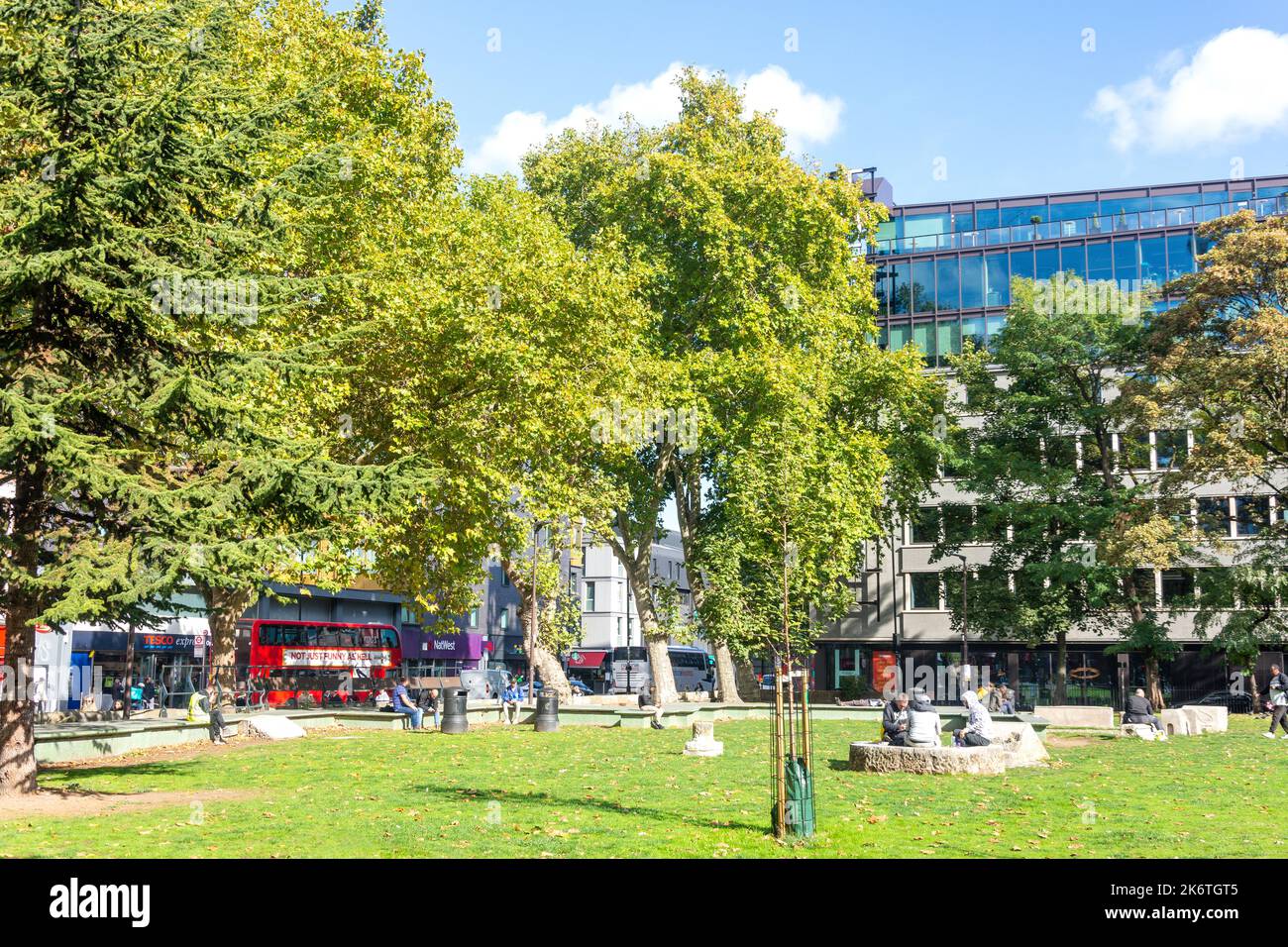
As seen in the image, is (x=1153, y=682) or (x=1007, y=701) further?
(x=1153, y=682)

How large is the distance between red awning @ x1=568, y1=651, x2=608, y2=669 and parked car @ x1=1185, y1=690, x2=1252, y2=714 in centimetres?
4849

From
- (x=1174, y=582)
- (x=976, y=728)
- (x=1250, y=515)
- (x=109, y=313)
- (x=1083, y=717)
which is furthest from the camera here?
(x=1174, y=582)

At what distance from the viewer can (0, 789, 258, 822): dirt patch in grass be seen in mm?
15148

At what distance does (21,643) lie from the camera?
17.1 meters

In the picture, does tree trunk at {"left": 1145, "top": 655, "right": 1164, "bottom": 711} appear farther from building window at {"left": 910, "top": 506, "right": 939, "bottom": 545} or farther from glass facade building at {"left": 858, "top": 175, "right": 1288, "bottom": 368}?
glass facade building at {"left": 858, "top": 175, "right": 1288, "bottom": 368}

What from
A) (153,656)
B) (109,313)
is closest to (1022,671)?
(153,656)

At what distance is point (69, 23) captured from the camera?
642 inches

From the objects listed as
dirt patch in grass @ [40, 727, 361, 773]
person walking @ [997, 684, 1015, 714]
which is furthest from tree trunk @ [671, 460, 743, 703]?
dirt patch in grass @ [40, 727, 361, 773]

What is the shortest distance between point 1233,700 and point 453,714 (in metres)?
33.7

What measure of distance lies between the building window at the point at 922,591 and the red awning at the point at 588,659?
35976 mm

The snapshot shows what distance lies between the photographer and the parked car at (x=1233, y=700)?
163 ft

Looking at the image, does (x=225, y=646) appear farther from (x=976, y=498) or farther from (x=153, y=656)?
(x=976, y=498)
